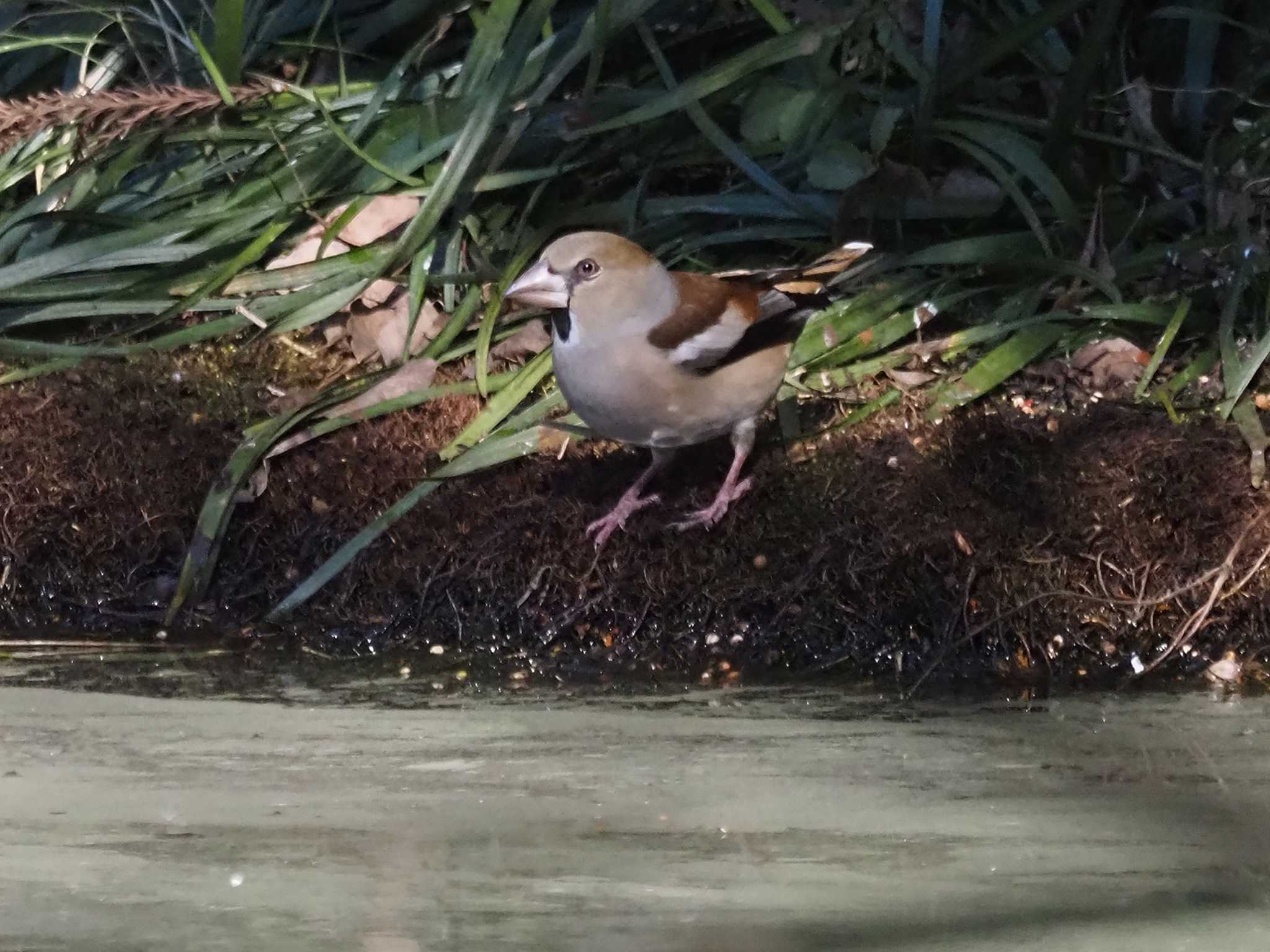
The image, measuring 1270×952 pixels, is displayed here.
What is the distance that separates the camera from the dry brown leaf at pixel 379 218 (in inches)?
177

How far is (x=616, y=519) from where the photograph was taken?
3600 millimetres

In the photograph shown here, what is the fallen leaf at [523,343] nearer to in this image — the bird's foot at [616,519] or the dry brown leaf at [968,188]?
the bird's foot at [616,519]

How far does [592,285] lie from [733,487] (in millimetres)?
573

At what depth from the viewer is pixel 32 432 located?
4.05 m

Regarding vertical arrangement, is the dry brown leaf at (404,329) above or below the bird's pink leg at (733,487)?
above

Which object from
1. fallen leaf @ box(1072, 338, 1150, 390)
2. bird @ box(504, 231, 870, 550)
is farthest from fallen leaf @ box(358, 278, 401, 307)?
fallen leaf @ box(1072, 338, 1150, 390)

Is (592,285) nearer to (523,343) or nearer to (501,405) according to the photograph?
(501,405)

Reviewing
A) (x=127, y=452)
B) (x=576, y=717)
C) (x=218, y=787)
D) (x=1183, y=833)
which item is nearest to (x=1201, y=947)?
(x=1183, y=833)

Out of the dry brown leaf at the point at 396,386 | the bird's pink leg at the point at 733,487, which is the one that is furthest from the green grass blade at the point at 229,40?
the bird's pink leg at the point at 733,487

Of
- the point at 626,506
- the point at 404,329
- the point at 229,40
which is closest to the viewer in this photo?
the point at 626,506

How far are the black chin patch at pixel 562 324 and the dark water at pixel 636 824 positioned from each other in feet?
2.84

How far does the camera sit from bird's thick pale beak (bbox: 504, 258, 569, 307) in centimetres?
350

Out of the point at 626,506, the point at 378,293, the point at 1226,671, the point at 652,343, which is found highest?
the point at 378,293

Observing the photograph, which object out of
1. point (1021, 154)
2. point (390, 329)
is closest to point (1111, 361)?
point (1021, 154)
